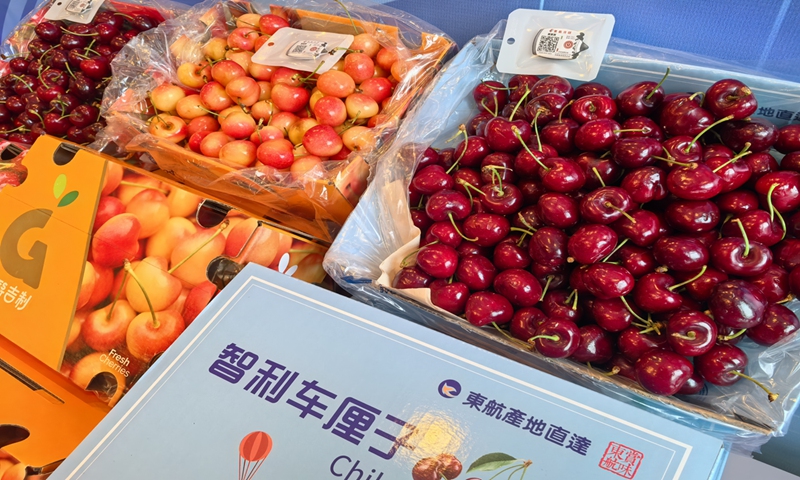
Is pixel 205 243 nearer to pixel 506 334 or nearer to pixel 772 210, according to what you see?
pixel 506 334

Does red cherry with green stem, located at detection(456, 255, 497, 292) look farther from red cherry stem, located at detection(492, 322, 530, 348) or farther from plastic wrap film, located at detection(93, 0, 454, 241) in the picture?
plastic wrap film, located at detection(93, 0, 454, 241)

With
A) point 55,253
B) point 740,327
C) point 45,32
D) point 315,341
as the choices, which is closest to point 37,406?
point 55,253

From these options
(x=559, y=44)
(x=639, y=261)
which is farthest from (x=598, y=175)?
(x=559, y=44)

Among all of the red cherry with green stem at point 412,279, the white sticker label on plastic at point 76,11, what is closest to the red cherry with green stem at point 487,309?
the red cherry with green stem at point 412,279

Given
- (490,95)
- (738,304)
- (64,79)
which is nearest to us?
(738,304)

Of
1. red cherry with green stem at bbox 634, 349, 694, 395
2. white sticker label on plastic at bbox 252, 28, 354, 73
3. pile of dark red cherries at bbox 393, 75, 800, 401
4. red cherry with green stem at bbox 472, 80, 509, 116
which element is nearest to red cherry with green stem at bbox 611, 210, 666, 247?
pile of dark red cherries at bbox 393, 75, 800, 401

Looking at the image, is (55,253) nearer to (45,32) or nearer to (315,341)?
(315,341)

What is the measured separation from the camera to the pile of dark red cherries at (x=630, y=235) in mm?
834

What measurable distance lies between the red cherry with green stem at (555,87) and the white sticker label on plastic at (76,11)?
1751 millimetres

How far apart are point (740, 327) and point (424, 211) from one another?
65cm

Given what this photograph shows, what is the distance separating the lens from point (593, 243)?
2.89 ft

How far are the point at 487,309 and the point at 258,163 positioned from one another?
2.56 feet

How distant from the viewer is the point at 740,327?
2.64 feet

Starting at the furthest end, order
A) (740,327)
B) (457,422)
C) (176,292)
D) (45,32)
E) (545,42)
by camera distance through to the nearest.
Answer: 1. (45,32)
2. (545,42)
3. (176,292)
4. (740,327)
5. (457,422)
